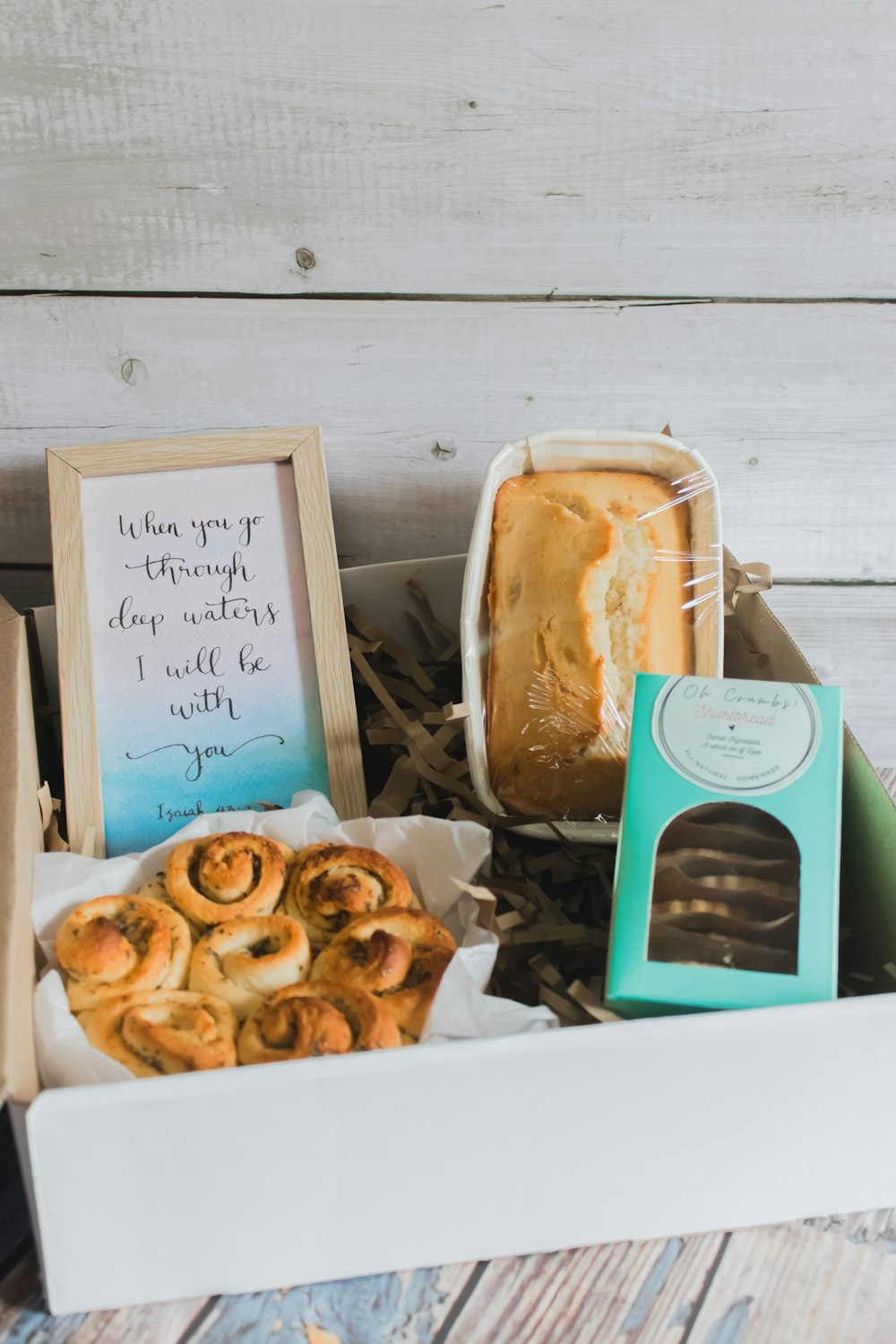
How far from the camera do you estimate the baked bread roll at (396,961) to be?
0.63 m

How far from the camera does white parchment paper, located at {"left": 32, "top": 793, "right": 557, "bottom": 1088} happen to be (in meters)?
0.62

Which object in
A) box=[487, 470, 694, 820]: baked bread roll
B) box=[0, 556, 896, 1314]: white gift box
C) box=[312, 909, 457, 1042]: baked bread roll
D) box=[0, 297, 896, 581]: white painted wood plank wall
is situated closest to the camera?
box=[0, 556, 896, 1314]: white gift box

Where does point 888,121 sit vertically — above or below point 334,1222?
above

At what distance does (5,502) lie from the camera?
0.98 metres

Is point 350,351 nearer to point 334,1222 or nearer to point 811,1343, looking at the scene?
point 334,1222

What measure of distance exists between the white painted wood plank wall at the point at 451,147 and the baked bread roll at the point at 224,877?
0.49 metres

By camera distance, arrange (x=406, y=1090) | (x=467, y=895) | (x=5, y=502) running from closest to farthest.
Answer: (x=406, y=1090) → (x=467, y=895) → (x=5, y=502)

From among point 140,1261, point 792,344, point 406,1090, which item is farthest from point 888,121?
point 140,1261

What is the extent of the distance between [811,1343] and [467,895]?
0.34 meters

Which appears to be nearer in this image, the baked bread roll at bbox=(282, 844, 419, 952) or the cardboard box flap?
the cardboard box flap

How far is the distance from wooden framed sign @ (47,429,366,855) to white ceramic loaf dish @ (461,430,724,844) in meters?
0.11

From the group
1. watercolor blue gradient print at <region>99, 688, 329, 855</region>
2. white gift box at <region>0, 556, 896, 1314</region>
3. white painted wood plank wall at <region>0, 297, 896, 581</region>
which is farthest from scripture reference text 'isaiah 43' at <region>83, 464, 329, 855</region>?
white gift box at <region>0, 556, 896, 1314</region>

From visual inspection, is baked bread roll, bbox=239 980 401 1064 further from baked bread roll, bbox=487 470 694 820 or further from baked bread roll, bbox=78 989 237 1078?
baked bread roll, bbox=487 470 694 820

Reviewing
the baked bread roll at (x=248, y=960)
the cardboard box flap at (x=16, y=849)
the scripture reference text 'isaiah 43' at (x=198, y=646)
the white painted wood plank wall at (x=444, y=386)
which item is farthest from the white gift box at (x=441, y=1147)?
the white painted wood plank wall at (x=444, y=386)
